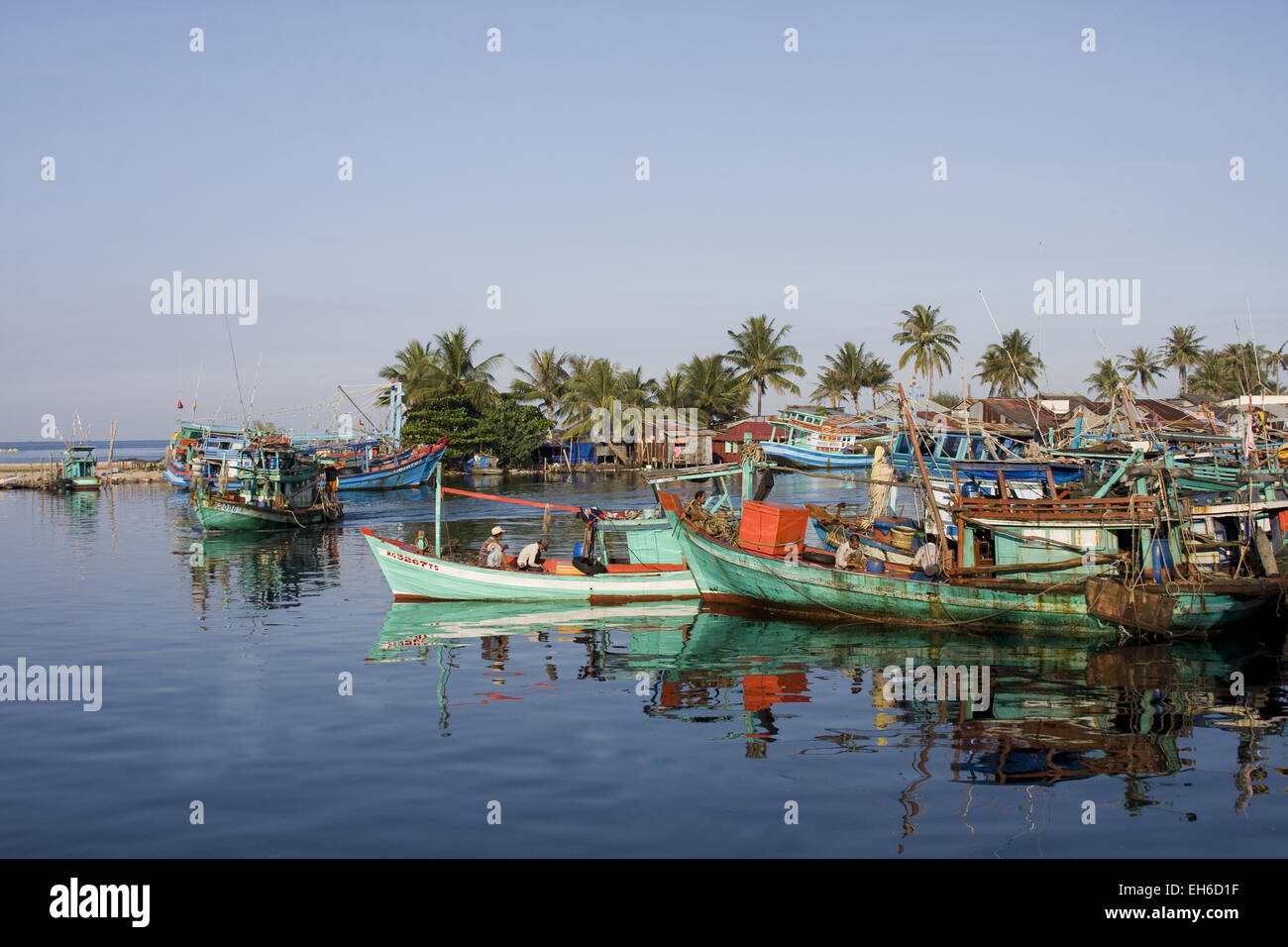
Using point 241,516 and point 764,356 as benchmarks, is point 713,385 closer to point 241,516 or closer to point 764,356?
point 764,356

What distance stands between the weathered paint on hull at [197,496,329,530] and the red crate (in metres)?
28.9

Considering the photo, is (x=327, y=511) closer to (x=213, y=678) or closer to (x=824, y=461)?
(x=213, y=678)

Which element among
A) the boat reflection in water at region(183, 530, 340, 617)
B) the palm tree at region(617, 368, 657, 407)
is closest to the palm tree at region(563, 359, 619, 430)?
the palm tree at region(617, 368, 657, 407)

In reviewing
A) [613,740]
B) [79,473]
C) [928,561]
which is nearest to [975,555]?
[928,561]

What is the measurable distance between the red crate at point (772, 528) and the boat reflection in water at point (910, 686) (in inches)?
67.1

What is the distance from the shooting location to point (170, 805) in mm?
12578

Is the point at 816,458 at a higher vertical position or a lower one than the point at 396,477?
higher

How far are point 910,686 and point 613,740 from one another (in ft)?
19.0

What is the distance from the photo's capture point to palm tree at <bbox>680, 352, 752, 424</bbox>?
9344 centimetres

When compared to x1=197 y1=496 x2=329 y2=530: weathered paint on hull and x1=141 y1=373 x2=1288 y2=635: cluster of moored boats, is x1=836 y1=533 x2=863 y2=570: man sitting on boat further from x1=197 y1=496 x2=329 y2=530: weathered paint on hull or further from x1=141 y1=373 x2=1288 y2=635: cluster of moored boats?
x1=197 y1=496 x2=329 y2=530: weathered paint on hull

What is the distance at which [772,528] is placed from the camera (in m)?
24.5

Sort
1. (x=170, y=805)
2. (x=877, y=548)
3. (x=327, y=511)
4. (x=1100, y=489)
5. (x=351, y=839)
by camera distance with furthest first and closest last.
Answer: (x=327, y=511) → (x=877, y=548) → (x=1100, y=489) → (x=170, y=805) → (x=351, y=839)

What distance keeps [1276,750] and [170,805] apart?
14.0 meters
